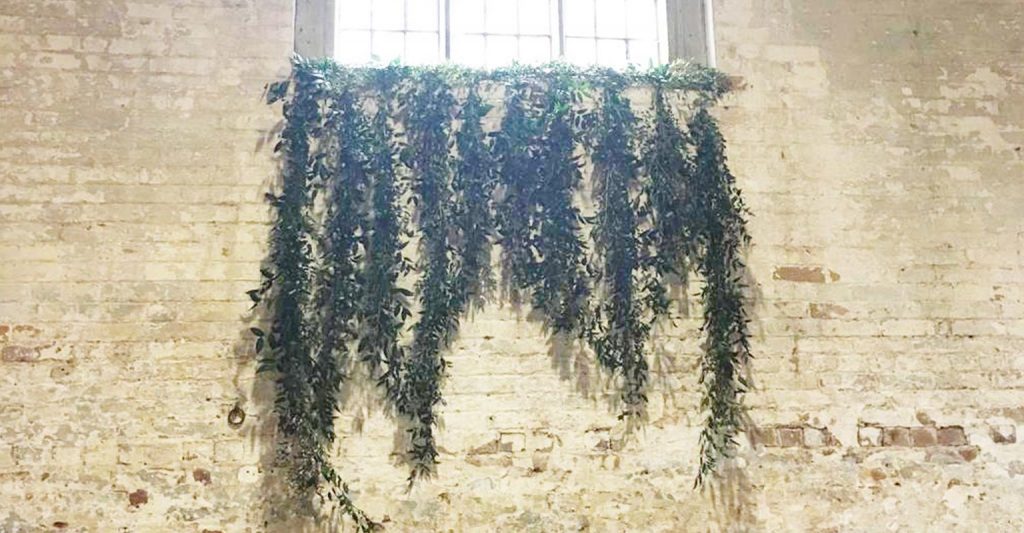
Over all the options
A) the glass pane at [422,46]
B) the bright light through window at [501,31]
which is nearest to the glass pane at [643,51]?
the bright light through window at [501,31]

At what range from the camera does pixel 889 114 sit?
14.9 feet

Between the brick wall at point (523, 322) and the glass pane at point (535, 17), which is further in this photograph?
the glass pane at point (535, 17)

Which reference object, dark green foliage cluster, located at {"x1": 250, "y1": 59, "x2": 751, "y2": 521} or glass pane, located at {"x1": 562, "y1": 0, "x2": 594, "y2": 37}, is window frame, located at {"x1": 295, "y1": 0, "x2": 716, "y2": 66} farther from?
dark green foliage cluster, located at {"x1": 250, "y1": 59, "x2": 751, "y2": 521}

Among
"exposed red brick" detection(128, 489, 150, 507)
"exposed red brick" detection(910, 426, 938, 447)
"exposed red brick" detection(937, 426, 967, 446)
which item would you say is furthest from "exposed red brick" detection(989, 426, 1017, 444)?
"exposed red brick" detection(128, 489, 150, 507)

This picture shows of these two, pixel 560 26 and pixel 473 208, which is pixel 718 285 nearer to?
pixel 473 208

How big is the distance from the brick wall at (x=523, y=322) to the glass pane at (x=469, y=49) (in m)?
0.91

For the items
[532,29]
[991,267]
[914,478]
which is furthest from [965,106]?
[532,29]

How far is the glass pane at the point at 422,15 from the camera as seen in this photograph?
451 centimetres

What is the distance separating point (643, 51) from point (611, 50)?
0.19m

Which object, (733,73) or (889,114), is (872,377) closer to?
(889,114)

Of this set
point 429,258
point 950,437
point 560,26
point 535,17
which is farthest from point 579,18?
point 950,437

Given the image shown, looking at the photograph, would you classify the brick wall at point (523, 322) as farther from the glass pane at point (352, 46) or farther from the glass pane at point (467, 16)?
the glass pane at point (467, 16)

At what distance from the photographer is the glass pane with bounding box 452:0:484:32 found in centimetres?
452

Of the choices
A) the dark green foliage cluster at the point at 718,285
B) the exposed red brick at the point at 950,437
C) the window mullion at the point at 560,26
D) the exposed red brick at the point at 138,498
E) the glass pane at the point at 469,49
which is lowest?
the exposed red brick at the point at 138,498
